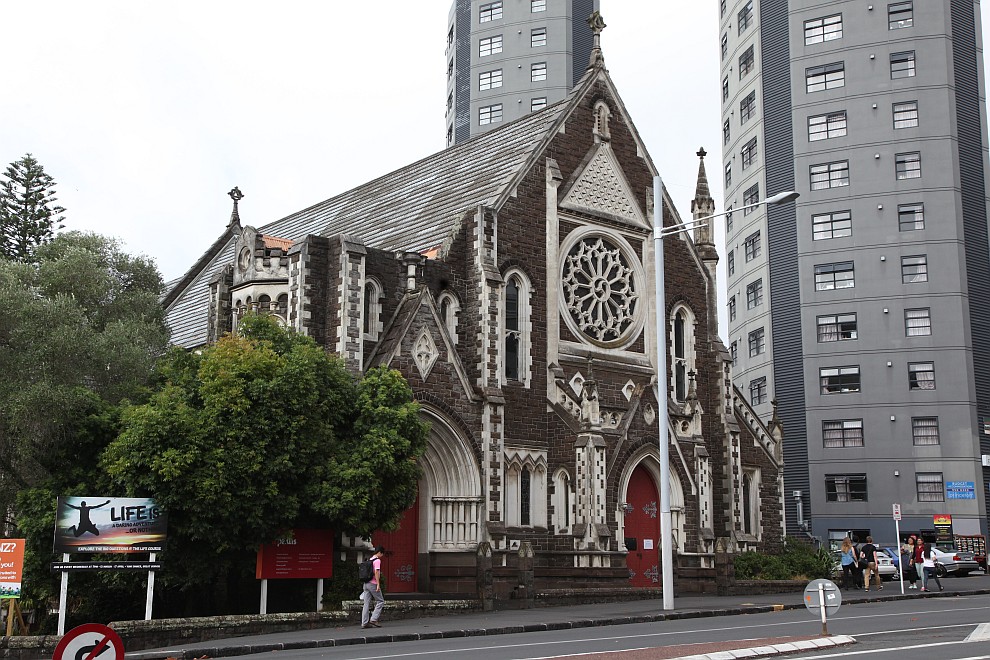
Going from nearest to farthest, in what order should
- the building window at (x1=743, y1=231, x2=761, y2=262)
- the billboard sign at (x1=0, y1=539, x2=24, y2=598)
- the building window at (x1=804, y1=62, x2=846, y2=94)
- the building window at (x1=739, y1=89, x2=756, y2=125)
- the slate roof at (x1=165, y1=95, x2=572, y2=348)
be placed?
the billboard sign at (x1=0, y1=539, x2=24, y2=598) < the slate roof at (x1=165, y1=95, x2=572, y2=348) < the building window at (x1=804, y1=62, x2=846, y2=94) < the building window at (x1=743, y1=231, x2=761, y2=262) < the building window at (x1=739, y1=89, x2=756, y2=125)

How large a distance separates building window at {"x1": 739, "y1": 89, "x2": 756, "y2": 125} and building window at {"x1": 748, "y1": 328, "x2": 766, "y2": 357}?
41.5ft

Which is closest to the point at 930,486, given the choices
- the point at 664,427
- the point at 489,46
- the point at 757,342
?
the point at 757,342

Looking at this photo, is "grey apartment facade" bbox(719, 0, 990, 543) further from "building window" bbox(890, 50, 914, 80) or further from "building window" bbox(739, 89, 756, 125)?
"building window" bbox(739, 89, 756, 125)

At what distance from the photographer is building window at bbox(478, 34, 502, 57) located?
80.2 m

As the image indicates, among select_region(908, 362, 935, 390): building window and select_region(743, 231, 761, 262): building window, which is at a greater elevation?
select_region(743, 231, 761, 262): building window

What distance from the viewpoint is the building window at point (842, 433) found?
5788cm

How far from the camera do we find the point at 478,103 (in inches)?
3184

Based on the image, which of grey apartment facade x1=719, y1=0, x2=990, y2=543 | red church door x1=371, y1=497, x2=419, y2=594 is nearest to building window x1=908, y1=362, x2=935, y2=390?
grey apartment facade x1=719, y1=0, x2=990, y2=543

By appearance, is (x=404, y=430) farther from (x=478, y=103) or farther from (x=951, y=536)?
(x=478, y=103)

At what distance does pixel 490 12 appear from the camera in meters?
80.8

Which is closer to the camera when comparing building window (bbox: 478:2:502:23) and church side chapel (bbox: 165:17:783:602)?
church side chapel (bbox: 165:17:783:602)

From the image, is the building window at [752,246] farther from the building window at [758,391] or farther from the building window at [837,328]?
the building window at [758,391]

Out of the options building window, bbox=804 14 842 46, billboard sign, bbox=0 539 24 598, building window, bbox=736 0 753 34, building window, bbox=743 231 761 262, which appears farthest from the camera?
building window, bbox=736 0 753 34

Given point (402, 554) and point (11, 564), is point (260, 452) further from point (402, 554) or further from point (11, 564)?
point (402, 554)
